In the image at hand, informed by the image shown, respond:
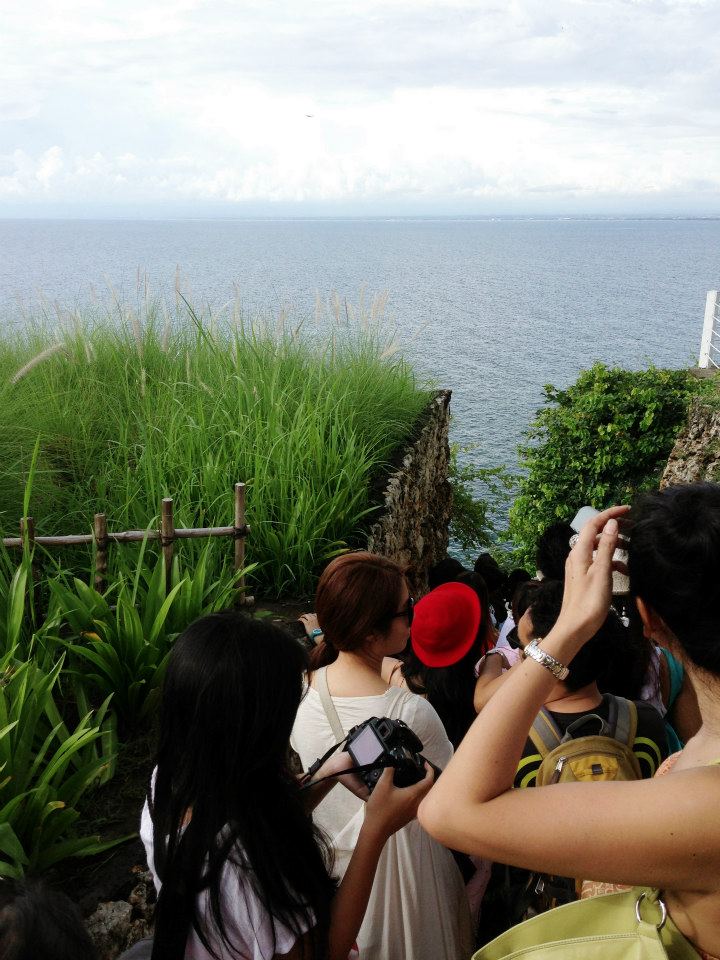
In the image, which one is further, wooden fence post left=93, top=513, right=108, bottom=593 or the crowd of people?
wooden fence post left=93, top=513, right=108, bottom=593

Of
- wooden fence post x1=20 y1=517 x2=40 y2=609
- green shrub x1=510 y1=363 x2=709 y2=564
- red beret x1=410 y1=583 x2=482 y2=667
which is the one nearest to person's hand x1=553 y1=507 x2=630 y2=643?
red beret x1=410 y1=583 x2=482 y2=667

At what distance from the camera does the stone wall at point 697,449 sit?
10.7 m

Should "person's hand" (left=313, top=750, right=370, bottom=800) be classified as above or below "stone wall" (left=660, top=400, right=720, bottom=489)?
above

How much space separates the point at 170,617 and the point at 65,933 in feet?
8.00

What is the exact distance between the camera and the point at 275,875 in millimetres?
1558

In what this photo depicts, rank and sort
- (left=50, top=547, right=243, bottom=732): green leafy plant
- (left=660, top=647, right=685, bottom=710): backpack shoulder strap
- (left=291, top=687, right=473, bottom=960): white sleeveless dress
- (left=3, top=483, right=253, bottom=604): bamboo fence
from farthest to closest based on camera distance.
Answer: (left=3, top=483, right=253, bottom=604): bamboo fence, (left=50, top=547, right=243, bottom=732): green leafy plant, (left=660, top=647, right=685, bottom=710): backpack shoulder strap, (left=291, top=687, right=473, bottom=960): white sleeveless dress

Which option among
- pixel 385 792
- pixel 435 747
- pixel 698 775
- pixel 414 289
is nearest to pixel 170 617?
pixel 435 747

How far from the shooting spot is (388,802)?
1706 mm

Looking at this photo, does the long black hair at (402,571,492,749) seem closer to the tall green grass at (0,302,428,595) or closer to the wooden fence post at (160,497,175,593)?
the wooden fence post at (160,497,175,593)

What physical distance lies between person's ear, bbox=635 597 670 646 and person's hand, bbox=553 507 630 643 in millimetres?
74

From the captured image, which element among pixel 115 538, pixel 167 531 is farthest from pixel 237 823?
pixel 115 538

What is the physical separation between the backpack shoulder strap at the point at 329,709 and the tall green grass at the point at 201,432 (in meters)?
2.43

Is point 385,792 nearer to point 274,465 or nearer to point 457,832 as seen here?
point 457,832

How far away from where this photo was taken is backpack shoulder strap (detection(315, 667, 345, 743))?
2219mm
